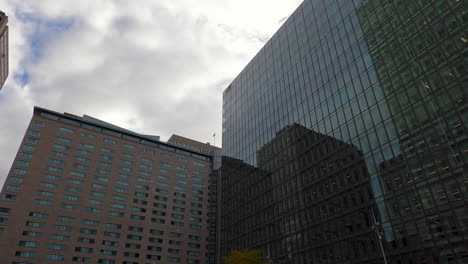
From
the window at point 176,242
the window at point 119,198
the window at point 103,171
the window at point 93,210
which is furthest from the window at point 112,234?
the window at point 103,171

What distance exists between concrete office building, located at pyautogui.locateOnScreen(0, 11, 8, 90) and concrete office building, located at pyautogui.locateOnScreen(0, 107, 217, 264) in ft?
92.2

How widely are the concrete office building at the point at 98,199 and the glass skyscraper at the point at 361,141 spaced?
39.9m

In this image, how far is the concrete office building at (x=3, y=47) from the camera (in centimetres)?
10584

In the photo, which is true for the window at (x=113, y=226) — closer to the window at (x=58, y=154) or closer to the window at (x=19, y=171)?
the window at (x=58, y=154)

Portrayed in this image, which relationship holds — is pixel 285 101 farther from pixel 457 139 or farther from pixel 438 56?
pixel 457 139

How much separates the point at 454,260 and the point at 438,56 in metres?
24.8

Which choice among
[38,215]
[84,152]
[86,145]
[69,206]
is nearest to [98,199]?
[69,206]

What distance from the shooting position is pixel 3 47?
400 ft

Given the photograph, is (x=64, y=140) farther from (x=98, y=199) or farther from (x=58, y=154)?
(x=98, y=199)

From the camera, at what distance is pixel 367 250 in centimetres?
4597

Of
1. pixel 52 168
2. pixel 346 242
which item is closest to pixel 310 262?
pixel 346 242

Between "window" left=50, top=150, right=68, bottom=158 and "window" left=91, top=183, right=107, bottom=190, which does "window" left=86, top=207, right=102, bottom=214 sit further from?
"window" left=50, top=150, right=68, bottom=158

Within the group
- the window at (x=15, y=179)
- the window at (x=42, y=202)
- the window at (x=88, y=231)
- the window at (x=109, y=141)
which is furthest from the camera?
the window at (x=109, y=141)

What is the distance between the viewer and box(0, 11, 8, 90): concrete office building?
347 feet
